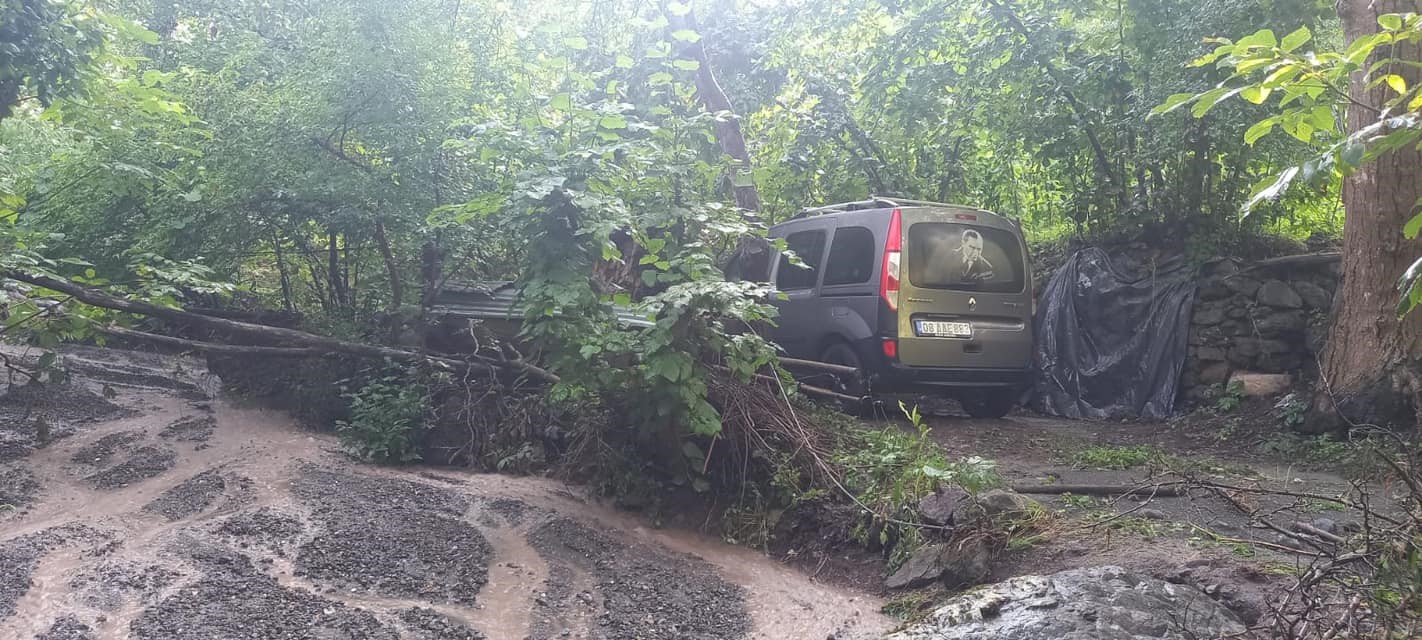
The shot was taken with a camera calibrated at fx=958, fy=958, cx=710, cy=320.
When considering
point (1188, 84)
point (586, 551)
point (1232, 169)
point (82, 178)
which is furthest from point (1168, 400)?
point (82, 178)

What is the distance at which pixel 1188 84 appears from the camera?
819 centimetres

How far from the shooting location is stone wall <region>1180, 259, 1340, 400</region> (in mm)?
8516

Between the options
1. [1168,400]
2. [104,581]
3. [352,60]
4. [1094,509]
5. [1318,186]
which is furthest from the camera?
[1168,400]

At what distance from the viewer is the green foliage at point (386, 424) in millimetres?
6859

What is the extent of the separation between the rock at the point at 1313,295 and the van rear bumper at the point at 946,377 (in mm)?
2631

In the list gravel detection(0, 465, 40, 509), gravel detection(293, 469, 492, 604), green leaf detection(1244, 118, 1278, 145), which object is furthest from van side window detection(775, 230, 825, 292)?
green leaf detection(1244, 118, 1278, 145)

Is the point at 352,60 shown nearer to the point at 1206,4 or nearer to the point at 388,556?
the point at 388,556

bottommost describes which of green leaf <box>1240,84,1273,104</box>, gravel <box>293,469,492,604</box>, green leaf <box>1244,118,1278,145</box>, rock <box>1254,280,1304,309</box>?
gravel <box>293,469,492,604</box>

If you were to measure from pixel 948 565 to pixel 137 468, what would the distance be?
5.25 m

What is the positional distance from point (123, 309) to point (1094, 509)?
6.13 meters

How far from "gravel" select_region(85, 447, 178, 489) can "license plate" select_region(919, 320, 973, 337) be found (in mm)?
5562

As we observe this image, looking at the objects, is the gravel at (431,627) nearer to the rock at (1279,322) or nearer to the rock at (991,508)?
the rock at (991,508)

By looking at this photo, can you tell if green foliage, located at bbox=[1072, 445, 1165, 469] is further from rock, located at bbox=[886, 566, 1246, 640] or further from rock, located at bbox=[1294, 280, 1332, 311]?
rock, located at bbox=[1294, 280, 1332, 311]

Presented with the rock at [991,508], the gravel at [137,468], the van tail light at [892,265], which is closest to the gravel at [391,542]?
the gravel at [137,468]
